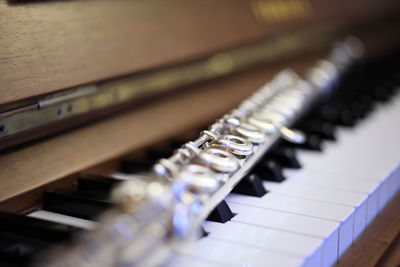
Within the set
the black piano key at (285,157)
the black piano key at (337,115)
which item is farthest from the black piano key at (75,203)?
the black piano key at (337,115)

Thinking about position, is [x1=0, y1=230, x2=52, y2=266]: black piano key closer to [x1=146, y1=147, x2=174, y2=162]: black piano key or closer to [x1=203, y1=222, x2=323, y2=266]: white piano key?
[x1=203, y1=222, x2=323, y2=266]: white piano key

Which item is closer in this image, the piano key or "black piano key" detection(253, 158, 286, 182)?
the piano key

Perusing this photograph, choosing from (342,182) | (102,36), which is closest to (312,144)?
(342,182)

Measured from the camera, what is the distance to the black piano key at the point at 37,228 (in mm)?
785

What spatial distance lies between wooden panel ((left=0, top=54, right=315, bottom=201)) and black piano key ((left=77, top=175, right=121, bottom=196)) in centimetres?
4

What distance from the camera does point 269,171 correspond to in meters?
1.15

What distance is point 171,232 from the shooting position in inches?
28.0

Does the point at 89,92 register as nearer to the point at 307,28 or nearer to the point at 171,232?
the point at 171,232

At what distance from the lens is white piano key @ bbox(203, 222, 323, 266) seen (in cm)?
82

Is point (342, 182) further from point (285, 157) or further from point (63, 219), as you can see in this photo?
point (63, 219)

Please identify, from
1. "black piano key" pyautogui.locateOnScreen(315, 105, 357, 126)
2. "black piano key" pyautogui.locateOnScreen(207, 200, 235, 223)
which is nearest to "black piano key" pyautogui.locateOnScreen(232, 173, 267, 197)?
"black piano key" pyautogui.locateOnScreen(207, 200, 235, 223)

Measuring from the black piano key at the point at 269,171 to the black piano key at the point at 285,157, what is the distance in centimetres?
7

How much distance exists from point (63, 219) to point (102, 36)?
45 cm

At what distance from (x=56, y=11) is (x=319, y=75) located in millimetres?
908
